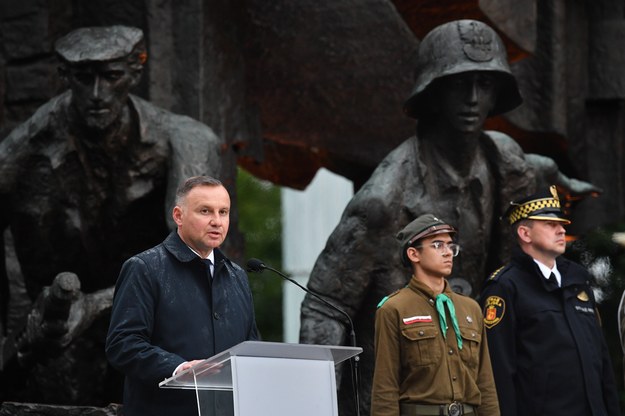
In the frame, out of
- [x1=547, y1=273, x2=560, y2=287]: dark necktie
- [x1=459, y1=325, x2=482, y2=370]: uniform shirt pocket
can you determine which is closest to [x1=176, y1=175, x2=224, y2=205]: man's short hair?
[x1=459, y1=325, x2=482, y2=370]: uniform shirt pocket

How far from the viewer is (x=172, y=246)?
6.14 meters

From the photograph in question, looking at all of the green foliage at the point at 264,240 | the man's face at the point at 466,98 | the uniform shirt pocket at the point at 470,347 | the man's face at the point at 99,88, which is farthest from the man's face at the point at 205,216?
the green foliage at the point at 264,240

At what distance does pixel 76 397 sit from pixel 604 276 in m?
4.67

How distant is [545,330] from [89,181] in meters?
2.82

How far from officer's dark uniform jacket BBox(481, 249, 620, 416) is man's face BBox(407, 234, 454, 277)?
1.96 ft

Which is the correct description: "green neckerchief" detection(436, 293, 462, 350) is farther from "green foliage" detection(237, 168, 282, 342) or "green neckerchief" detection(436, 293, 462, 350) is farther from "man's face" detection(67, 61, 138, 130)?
"green foliage" detection(237, 168, 282, 342)

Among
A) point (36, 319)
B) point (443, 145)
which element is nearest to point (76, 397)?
point (36, 319)

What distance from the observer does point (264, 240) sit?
31625 mm

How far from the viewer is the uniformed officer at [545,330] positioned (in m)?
7.44

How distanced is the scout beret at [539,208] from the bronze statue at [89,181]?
6.28ft

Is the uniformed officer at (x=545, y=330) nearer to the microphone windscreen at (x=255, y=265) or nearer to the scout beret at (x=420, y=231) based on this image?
the scout beret at (x=420, y=231)

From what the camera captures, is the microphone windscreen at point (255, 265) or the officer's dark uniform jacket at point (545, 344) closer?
the microphone windscreen at point (255, 265)

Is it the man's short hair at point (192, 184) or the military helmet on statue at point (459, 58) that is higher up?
the military helmet on statue at point (459, 58)

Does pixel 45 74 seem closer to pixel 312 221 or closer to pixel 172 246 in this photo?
pixel 172 246
